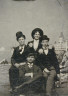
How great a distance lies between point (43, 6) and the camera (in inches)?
306

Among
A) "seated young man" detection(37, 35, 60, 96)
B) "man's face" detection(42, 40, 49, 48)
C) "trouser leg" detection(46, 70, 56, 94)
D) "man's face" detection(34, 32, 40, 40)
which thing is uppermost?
"man's face" detection(34, 32, 40, 40)

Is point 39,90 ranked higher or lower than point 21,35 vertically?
lower

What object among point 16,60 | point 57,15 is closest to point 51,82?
point 16,60

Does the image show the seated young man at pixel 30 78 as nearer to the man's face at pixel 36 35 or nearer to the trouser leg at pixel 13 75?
the trouser leg at pixel 13 75

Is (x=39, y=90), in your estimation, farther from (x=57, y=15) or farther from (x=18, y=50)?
(x=57, y=15)

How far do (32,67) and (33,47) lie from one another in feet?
1.43

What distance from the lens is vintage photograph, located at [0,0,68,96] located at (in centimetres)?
764

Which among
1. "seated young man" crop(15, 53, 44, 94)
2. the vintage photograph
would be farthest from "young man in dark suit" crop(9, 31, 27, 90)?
"seated young man" crop(15, 53, 44, 94)

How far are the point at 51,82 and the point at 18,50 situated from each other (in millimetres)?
992

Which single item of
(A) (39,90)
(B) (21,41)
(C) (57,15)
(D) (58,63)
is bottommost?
(A) (39,90)

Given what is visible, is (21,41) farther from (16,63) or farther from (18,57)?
(16,63)

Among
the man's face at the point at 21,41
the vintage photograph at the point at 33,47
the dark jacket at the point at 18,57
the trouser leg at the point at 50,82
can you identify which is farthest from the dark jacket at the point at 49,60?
the man's face at the point at 21,41

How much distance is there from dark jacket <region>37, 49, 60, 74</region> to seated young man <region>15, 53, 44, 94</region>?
172 millimetres

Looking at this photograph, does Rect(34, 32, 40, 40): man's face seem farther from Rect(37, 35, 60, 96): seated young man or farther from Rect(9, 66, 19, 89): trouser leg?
Rect(9, 66, 19, 89): trouser leg
